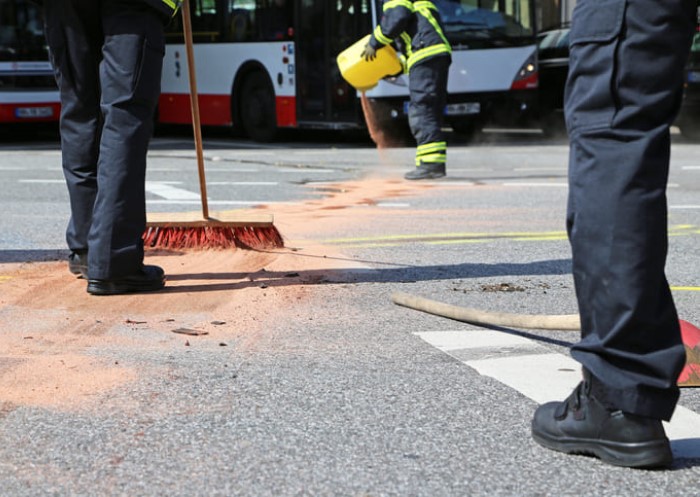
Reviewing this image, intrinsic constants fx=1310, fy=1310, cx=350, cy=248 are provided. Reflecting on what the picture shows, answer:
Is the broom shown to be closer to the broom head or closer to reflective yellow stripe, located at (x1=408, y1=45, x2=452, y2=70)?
the broom head

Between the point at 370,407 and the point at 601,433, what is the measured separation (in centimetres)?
69

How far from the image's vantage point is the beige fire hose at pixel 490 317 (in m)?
4.16

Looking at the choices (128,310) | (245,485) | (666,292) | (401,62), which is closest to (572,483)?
(666,292)

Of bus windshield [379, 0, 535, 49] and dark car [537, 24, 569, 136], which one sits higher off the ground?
bus windshield [379, 0, 535, 49]

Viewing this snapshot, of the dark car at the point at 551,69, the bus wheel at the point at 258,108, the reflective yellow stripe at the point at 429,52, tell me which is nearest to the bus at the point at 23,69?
the bus wheel at the point at 258,108

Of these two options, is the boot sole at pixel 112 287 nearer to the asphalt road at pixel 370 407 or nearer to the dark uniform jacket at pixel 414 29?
the asphalt road at pixel 370 407

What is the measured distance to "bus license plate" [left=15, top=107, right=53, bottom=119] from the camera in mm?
19156

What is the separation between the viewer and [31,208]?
8.78m

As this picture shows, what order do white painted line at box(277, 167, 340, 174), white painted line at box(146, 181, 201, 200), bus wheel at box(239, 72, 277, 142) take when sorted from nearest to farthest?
1. white painted line at box(146, 181, 201, 200)
2. white painted line at box(277, 167, 340, 174)
3. bus wheel at box(239, 72, 277, 142)

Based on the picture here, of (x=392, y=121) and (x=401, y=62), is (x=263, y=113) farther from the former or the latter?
(x=401, y=62)

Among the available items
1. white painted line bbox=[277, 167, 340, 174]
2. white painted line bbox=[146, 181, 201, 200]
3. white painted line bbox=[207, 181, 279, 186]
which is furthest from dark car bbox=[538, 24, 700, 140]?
white painted line bbox=[146, 181, 201, 200]

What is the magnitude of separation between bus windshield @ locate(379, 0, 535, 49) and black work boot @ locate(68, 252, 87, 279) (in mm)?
12194

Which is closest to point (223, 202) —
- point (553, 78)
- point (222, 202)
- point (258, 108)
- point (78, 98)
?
point (222, 202)

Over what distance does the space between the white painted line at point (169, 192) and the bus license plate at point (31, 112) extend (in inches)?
344
